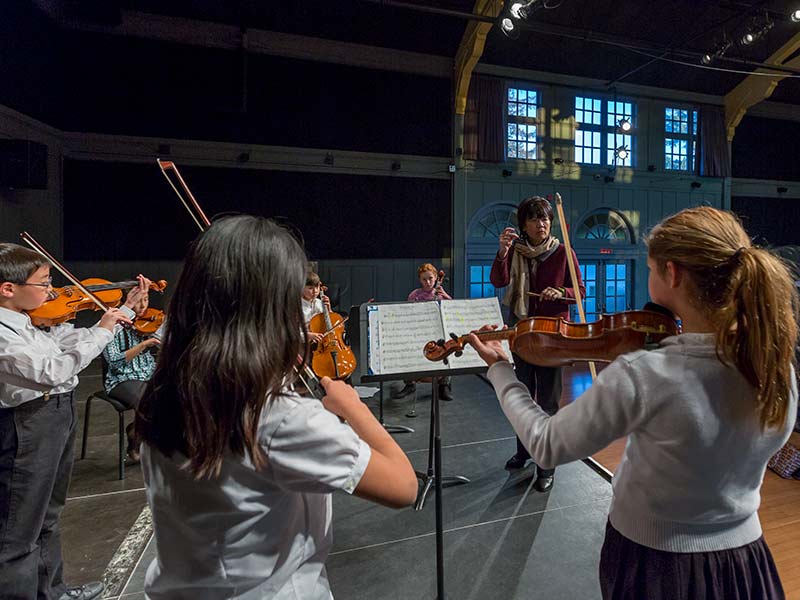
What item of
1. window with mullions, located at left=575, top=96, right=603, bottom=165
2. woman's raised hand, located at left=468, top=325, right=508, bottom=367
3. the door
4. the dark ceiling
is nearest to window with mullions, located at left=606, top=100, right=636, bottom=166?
window with mullions, located at left=575, top=96, right=603, bottom=165

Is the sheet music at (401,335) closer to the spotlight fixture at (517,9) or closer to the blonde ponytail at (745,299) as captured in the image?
the blonde ponytail at (745,299)

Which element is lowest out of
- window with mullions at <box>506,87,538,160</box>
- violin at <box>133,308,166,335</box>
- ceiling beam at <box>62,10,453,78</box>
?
violin at <box>133,308,166,335</box>

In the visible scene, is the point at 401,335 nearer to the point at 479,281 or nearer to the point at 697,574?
the point at 697,574

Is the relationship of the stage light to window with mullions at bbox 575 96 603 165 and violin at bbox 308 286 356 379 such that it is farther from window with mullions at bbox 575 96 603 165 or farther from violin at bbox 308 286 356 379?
violin at bbox 308 286 356 379

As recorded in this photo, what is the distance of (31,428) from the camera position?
1.70 meters

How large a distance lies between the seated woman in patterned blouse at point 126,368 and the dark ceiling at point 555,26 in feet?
19.4

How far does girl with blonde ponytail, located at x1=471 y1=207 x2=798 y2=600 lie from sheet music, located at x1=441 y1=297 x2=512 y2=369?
1009 millimetres

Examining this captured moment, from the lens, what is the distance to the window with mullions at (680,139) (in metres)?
10.1

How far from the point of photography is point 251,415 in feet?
2.44

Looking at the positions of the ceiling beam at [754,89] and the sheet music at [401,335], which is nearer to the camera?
the sheet music at [401,335]

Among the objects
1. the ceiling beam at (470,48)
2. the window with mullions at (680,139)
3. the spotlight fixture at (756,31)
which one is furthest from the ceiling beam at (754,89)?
the ceiling beam at (470,48)

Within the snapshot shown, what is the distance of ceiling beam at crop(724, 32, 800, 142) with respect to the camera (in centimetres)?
904

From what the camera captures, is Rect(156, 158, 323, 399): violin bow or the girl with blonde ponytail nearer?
the girl with blonde ponytail

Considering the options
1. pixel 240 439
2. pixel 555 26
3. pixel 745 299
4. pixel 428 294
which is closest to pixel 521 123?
pixel 555 26
